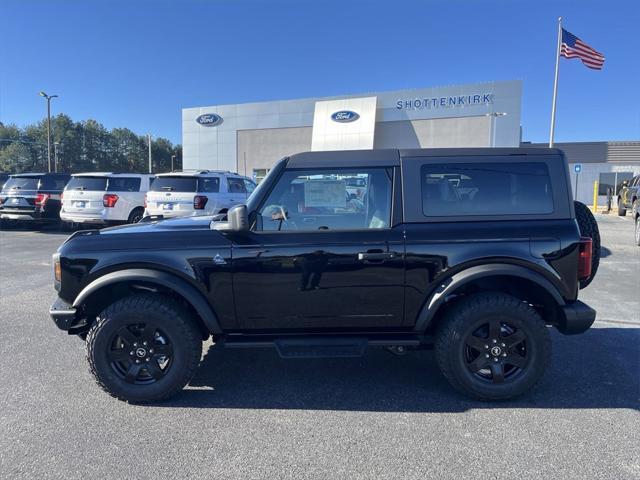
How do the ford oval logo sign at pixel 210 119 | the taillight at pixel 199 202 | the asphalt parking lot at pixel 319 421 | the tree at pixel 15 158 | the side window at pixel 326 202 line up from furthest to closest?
the tree at pixel 15 158
the ford oval logo sign at pixel 210 119
the taillight at pixel 199 202
the side window at pixel 326 202
the asphalt parking lot at pixel 319 421

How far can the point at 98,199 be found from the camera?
12.2m

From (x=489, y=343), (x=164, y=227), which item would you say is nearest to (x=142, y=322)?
(x=164, y=227)

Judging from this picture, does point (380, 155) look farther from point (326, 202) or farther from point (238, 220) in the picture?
point (238, 220)

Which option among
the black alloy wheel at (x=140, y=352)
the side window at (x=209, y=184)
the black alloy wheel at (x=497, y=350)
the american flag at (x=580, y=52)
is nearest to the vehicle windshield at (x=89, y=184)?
the side window at (x=209, y=184)

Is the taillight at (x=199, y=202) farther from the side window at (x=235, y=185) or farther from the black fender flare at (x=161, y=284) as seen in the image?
the black fender flare at (x=161, y=284)

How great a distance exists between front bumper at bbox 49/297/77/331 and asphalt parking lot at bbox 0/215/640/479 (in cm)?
57

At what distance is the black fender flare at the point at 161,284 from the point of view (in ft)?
10.4

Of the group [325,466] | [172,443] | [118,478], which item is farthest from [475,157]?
[118,478]

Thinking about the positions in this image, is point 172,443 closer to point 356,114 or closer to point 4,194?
point 4,194

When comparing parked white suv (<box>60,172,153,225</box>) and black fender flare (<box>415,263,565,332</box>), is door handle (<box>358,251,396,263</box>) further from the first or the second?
parked white suv (<box>60,172,153,225</box>)

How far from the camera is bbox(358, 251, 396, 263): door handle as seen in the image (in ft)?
10.5

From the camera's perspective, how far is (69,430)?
113 inches

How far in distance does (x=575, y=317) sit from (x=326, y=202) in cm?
205

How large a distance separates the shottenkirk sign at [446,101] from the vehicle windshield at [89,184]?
2435 centimetres
